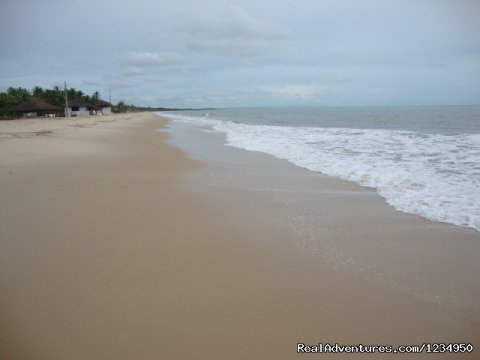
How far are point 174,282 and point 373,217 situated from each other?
346 cm

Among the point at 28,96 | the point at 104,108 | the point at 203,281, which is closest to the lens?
the point at 203,281

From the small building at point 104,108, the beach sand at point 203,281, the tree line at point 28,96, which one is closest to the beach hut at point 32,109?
the tree line at point 28,96

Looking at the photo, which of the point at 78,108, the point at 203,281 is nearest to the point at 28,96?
the point at 78,108

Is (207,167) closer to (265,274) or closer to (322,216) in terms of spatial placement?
(322,216)

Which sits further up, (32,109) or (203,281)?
(32,109)

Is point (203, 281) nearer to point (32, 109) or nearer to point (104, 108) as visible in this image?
point (32, 109)

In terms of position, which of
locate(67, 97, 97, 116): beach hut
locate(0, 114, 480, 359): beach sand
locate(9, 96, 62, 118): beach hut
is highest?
locate(67, 97, 97, 116): beach hut

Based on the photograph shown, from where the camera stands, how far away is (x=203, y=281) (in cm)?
332

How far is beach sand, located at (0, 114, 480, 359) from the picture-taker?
8.29 feet

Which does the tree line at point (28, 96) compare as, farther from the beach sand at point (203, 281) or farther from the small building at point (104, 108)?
the beach sand at point (203, 281)

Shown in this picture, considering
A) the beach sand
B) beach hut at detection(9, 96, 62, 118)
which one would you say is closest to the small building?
beach hut at detection(9, 96, 62, 118)

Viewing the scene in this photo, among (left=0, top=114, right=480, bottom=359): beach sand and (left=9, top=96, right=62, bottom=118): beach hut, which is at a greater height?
(left=9, top=96, right=62, bottom=118): beach hut

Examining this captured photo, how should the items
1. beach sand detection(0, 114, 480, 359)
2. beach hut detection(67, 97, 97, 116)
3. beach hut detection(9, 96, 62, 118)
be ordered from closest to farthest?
beach sand detection(0, 114, 480, 359) → beach hut detection(9, 96, 62, 118) → beach hut detection(67, 97, 97, 116)

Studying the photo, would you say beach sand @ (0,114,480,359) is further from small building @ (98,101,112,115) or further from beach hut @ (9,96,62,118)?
small building @ (98,101,112,115)
